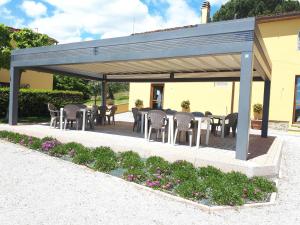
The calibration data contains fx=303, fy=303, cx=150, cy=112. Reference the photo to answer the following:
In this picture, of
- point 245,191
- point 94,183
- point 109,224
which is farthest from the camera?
point 94,183

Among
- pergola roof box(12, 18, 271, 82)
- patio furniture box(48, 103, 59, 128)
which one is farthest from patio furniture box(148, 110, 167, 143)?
patio furniture box(48, 103, 59, 128)

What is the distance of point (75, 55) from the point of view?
425 inches

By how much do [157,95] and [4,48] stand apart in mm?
11672

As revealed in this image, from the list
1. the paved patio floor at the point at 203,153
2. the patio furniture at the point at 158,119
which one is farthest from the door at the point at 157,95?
the patio furniture at the point at 158,119

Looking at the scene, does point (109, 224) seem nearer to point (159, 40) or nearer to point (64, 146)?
point (64, 146)

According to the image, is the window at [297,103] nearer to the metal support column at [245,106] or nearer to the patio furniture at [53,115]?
the metal support column at [245,106]

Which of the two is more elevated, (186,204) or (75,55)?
(75,55)

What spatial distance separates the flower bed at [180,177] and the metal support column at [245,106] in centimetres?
93

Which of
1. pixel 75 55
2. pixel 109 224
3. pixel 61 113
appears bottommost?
pixel 109 224

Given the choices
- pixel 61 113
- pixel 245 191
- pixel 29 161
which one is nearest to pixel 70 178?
pixel 29 161

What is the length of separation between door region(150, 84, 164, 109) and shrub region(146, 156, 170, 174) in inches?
621

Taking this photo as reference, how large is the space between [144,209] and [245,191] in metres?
1.92

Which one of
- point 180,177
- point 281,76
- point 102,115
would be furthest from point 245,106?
point 281,76

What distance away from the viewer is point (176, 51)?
8.28m
